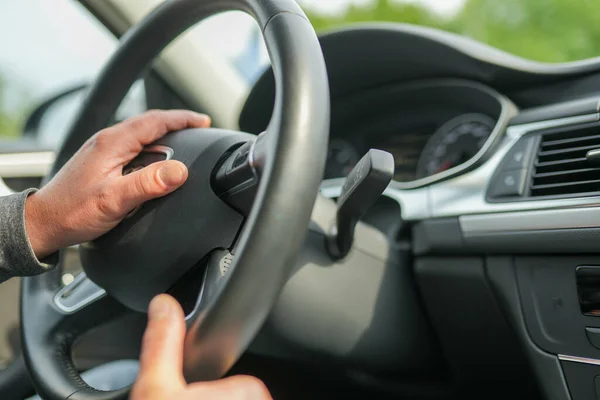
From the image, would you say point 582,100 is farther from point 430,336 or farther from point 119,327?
point 119,327

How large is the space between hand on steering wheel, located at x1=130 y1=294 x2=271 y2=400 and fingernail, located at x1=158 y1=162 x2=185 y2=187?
0.18 metres

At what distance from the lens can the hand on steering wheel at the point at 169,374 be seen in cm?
53

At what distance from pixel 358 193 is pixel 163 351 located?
314 mm

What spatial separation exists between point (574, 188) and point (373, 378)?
0.49 meters

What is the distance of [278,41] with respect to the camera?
24.5 inches

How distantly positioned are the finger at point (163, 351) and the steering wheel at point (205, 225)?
13mm

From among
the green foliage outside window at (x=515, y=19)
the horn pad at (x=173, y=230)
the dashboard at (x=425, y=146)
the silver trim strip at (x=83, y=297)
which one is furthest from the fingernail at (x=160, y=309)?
the green foliage outside window at (x=515, y=19)

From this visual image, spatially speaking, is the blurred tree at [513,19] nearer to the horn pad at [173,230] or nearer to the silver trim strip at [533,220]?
the silver trim strip at [533,220]

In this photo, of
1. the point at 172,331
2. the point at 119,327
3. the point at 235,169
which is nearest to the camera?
the point at 172,331

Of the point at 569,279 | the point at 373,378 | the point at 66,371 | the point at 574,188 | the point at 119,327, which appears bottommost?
the point at 119,327

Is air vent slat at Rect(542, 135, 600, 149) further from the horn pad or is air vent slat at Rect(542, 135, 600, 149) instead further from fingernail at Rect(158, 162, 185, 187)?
fingernail at Rect(158, 162, 185, 187)

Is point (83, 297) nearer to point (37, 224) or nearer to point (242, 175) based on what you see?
point (37, 224)

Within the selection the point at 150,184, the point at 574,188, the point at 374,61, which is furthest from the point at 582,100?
the point at 150,184

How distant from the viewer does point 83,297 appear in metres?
0.94
